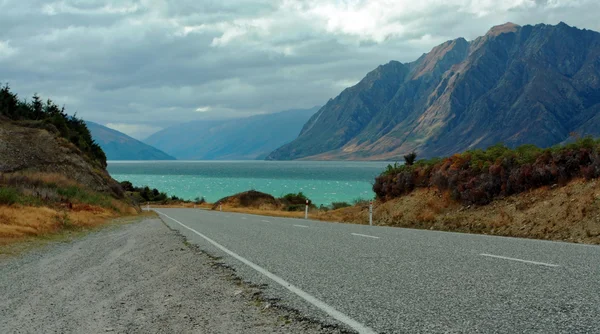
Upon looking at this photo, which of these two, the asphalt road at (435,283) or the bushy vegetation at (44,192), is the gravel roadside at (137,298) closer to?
the asphalt road at (435,283)

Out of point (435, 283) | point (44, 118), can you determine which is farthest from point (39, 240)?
point (44, 118)

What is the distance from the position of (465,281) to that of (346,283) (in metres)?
1.70

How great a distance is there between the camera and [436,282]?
7398 mm

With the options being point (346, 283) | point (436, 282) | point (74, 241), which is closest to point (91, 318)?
point (346, 283)

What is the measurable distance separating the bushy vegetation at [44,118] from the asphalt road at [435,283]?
167 feet

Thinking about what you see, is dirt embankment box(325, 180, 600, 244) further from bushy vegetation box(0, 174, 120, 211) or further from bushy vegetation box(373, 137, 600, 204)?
bushy vegetation box(0, 174, 120, 211)

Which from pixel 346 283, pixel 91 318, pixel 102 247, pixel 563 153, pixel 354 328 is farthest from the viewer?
pixel 563 153

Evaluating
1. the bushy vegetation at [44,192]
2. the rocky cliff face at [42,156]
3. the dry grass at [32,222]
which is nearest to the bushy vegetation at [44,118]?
the rocky cliff face at [42,156]

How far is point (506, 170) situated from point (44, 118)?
196 feet

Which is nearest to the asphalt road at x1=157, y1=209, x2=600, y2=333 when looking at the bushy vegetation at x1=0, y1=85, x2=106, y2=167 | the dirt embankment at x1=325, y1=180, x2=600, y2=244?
the dirt embankment at x1=325, y1=180, x2=600, y2=244

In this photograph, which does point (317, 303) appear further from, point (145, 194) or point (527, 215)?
point (145, 194)

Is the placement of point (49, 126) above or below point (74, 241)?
above

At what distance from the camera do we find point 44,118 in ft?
212

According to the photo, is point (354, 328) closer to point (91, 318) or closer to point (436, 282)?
point (436, 282)
